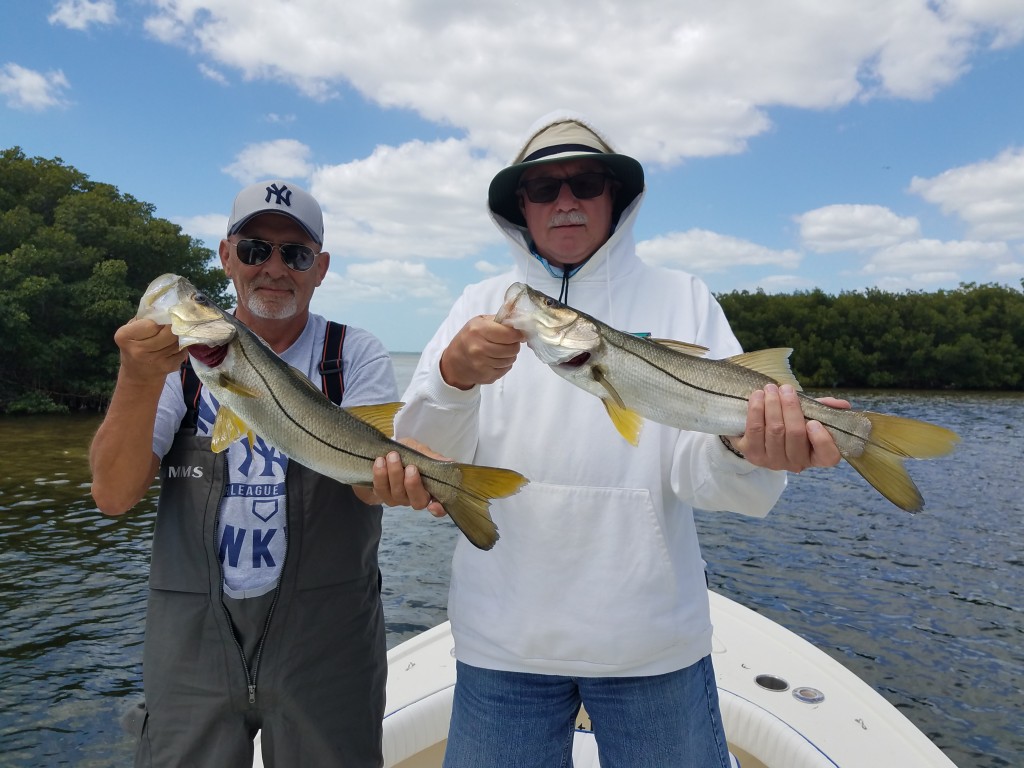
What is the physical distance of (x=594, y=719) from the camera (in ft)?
9.13

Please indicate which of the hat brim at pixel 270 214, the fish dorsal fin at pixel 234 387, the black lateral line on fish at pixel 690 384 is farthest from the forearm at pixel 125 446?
the black lateral line on fish at pixel 690 384

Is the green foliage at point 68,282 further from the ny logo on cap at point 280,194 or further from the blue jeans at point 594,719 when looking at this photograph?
the blue jeans at point 594,719

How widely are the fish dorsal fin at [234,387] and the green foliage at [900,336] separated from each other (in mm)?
75005

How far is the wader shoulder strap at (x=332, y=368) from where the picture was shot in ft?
10.7

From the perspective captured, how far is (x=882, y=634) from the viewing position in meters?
12.0

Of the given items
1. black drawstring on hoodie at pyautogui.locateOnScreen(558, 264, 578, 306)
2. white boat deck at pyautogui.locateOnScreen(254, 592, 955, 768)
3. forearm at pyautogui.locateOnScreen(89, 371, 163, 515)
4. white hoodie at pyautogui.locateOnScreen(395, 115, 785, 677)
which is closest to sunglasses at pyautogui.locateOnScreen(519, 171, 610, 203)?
black drawstring on hoodie at pyautogui.locateOnScreen(558, 264, 578, 306)

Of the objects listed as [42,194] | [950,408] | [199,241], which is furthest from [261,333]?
[950,408]

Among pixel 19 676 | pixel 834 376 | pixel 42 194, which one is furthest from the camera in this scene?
pixel 834 376

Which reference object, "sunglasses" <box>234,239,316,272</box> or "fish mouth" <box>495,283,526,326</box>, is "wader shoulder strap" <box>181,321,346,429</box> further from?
"fish mouth" <box>495,283,526,326</box>

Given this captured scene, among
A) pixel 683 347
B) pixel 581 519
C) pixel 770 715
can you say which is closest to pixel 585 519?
pixel 581 519

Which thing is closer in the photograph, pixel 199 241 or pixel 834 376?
pixel 199 241

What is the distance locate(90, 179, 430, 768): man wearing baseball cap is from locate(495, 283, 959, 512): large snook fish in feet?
3.22

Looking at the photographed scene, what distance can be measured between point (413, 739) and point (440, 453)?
2.90 meters

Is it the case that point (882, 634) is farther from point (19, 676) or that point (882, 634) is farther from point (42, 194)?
point (42, 194)
